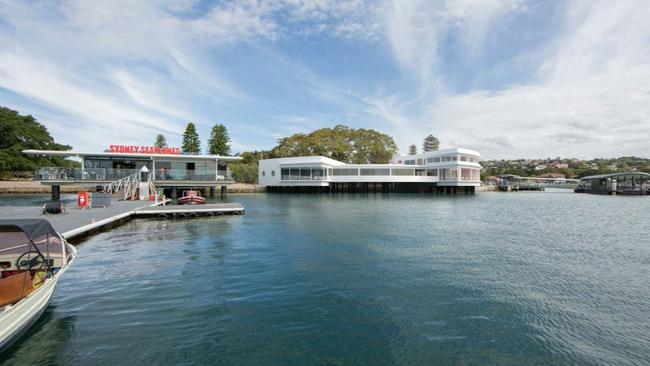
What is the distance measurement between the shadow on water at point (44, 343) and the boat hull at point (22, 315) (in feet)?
0.48

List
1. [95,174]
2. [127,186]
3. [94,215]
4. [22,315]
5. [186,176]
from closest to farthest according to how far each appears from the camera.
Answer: [22,315] < [94,215] < [127,186] < [95,174] < [186,176]

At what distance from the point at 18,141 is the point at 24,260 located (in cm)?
7981

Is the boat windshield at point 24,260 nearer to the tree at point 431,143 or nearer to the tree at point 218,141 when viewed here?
the tree at point 218,141

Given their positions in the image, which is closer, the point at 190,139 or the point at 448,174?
the point at 448,174

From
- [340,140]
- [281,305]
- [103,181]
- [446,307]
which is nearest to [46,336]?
[281,305]

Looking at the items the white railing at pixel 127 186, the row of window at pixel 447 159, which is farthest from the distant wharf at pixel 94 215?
the row of window at pixel 447 159

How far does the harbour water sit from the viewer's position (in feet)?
21.2

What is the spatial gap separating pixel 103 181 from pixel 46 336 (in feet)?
122

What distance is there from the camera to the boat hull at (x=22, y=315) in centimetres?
594

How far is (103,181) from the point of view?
37969 mm

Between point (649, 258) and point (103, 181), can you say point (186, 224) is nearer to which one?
point (103, 181)

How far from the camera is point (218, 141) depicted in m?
86.1

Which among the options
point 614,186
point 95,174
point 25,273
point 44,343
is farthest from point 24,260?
point 614,186

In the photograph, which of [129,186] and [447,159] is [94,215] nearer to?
[129,186]
